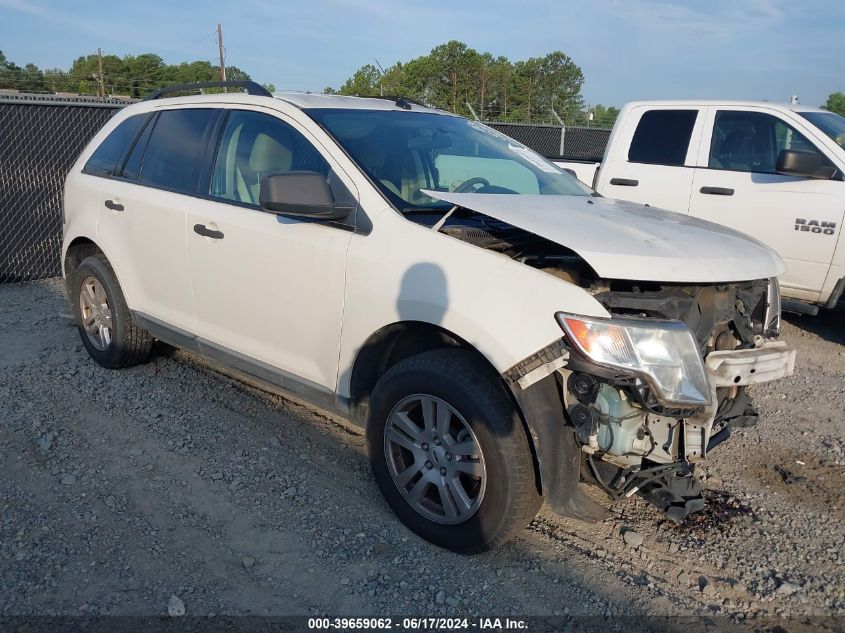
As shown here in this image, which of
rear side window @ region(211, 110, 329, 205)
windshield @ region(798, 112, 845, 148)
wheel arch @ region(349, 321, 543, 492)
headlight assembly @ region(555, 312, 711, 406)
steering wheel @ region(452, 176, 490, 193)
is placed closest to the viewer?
headlight assembly @ region(555, 312, 711, 406)

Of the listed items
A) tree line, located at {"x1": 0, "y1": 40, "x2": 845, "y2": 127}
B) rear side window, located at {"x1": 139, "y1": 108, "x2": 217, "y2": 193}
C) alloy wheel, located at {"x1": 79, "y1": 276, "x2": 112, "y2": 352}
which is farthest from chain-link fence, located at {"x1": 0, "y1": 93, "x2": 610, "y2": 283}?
tree line, located at {"x1": 0, "y1": 40, "x2": 845, "y2": 127}

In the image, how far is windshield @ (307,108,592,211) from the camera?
373 cm

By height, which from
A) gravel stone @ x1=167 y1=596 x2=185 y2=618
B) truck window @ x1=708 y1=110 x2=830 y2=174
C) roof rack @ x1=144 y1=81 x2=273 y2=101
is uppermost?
roof rack @ x1=144 y1=81 x2=273 y2=101

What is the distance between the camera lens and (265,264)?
12.7ft

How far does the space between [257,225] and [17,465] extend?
6.09 feet

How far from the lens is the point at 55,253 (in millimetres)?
8812

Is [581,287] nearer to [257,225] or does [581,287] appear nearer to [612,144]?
[257,225]

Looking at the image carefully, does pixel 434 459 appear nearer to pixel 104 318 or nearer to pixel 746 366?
pixel 746 366

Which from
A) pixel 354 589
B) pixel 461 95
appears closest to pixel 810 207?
pixel 354 589

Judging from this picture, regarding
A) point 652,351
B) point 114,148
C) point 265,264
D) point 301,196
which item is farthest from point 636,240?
point 114,148

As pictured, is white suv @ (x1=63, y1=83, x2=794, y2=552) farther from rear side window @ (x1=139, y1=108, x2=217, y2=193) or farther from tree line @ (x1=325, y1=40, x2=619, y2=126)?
tree line @ (x1=325, y1=40, x2=619, y2=126)

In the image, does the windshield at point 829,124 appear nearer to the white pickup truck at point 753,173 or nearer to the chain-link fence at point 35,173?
the white pickup truck at point 753,173

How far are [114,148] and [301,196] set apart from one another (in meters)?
2.50

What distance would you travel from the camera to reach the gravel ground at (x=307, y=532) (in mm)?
3018
